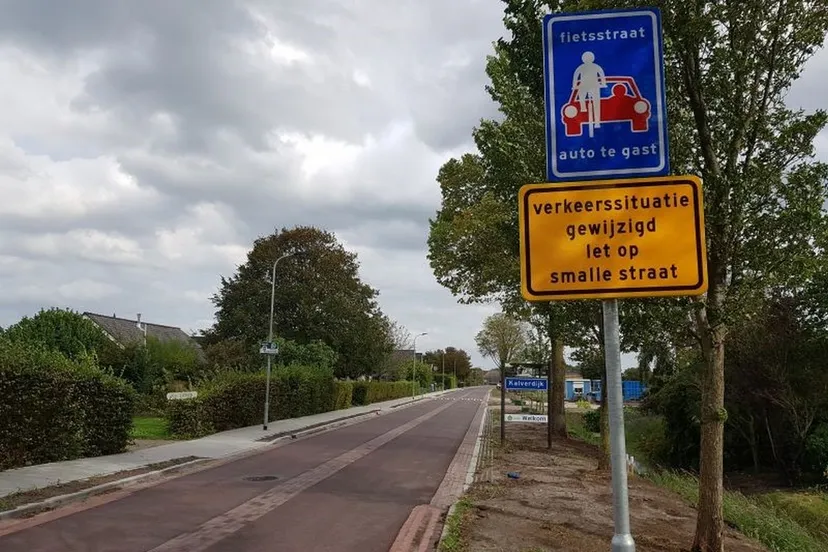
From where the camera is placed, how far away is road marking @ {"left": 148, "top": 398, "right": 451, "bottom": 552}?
818 cm

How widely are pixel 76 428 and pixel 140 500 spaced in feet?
16.7

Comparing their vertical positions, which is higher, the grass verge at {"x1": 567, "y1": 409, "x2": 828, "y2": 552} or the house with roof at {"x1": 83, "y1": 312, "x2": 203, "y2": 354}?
the house with roof at {"x1": 83, "y1": 312, "x2": 203, "y2": 354}

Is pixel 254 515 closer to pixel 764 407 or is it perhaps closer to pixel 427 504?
pixel 427 504

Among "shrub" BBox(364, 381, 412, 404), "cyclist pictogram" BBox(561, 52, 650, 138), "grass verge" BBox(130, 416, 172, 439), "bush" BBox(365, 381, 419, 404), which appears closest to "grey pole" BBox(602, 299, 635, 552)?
"cyclist pictogram" BBox(561, 52, 650, 138)

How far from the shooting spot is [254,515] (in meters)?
10.0

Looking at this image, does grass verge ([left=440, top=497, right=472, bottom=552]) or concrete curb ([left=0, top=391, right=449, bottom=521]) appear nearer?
grass verge ([left=440, top=497, right=472, bottom=552])

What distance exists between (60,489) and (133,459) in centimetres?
446

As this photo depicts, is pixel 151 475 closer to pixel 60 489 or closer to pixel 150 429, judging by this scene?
pixel 60 489

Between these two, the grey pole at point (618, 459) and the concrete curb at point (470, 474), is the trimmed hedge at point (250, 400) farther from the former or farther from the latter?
the grey pole at point (618, 459)

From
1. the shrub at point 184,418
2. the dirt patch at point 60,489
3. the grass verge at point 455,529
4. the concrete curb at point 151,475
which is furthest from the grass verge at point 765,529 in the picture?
the shrub at point 184,418

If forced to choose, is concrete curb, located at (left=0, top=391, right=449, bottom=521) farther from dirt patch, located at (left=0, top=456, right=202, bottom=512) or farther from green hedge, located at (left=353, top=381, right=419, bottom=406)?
green hedge, located at (left=353, top=381, right=419, bottom=406)

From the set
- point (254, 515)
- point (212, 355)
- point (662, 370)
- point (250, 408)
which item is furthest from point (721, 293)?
point (212, 355)

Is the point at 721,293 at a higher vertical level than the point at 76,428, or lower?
higher

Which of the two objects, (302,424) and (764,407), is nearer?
(764,407)
